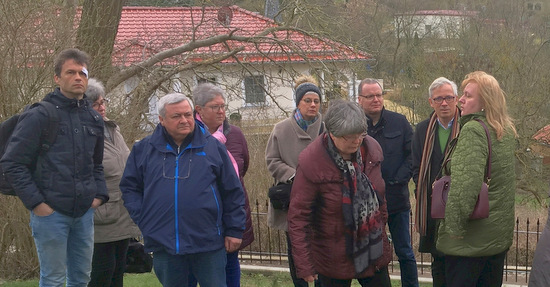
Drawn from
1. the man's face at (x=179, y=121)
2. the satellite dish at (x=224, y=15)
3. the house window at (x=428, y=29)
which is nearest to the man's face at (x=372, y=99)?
the man's face at (x=179, y=121)

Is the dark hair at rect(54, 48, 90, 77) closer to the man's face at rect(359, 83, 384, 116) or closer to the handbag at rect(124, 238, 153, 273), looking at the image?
the handbag at rect(124, 238, 153, 273)

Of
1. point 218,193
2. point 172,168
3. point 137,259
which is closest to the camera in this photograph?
point 172,168

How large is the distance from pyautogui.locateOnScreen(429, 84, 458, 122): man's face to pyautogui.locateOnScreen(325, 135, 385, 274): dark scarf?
4.30 feet

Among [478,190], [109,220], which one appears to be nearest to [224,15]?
[109,220]

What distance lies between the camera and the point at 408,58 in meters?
24.9

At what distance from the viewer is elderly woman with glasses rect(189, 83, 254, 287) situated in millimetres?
4172

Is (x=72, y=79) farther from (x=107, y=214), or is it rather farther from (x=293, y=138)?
(x=293, y=138)

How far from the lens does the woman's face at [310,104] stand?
4.39 m

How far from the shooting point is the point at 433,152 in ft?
14.2

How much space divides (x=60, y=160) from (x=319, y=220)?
5.40 ft

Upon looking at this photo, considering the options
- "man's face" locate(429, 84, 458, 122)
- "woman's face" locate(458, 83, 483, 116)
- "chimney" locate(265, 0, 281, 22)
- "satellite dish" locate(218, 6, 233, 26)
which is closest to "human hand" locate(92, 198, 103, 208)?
"woman's face" locate(458, 83, 483, 116)

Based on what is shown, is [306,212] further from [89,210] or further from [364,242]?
[89,210]

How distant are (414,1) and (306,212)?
2586 centimetres

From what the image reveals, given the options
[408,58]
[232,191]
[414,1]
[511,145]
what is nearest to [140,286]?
[232,191]
